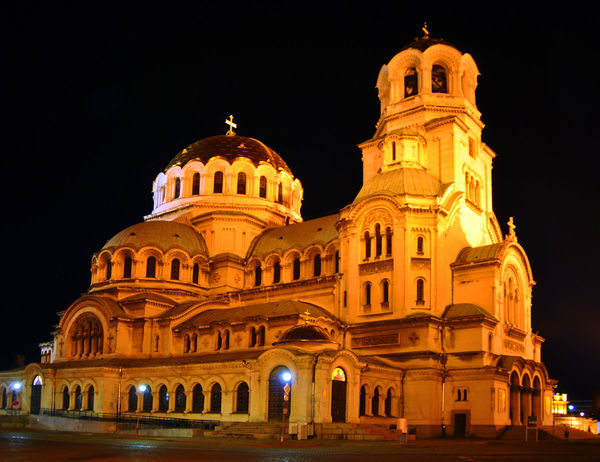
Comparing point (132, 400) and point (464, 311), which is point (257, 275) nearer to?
point (132, 400)

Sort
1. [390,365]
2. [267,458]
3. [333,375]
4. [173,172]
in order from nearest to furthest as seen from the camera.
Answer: [267,458] < [333,375] < [390,365] < [173,172]

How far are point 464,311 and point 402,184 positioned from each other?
833cm

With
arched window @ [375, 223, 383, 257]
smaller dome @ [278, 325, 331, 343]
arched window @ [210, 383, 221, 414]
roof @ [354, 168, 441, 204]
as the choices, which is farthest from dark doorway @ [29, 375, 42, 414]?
roof @ [354, 168, 441, 204]

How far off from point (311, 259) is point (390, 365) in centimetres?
1130

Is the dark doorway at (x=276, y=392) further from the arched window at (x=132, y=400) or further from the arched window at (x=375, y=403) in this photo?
the arched window at (x=132, y=400)

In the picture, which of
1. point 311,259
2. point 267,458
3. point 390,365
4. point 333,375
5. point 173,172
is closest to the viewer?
point 267,458

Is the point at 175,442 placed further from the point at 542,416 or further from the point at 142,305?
the point at 542,416

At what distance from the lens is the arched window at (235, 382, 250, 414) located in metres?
40.5

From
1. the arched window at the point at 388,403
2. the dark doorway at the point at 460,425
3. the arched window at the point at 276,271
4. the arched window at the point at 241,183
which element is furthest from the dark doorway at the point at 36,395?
the dark doorway at the point at 460,425

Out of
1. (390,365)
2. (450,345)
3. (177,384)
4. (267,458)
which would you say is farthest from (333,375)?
(267,458)

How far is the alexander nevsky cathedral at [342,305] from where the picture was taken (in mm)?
40250

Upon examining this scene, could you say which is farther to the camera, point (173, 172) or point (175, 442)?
point (173, 172)

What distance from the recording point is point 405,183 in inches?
1785

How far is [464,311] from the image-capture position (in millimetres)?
42188
